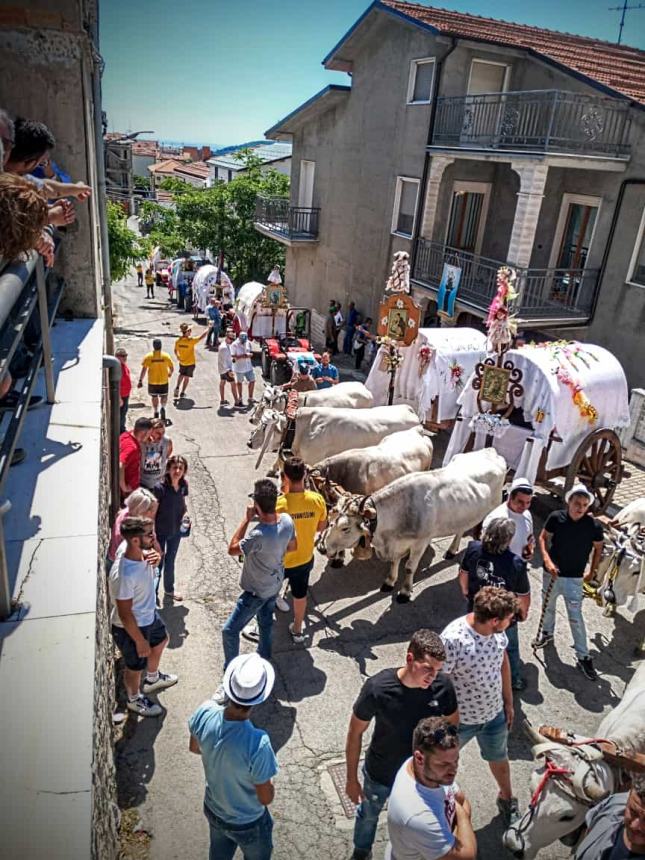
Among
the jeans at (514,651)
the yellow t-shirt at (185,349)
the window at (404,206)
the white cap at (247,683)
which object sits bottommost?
the jeans at (514,651)

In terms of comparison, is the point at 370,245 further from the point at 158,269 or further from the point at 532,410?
the point at 158,269

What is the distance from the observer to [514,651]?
19.7 ft

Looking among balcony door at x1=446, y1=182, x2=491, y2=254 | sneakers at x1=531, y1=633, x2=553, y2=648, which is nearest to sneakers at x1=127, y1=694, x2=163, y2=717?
sneakers at x1=531, y1=633, x2=553, y2=648

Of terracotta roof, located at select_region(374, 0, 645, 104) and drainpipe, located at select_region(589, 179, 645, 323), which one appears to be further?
terracotta roof, located at select_region(374, 0, 645, 104)

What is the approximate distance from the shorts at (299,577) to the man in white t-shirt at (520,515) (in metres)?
1.88

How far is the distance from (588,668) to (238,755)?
177 inches

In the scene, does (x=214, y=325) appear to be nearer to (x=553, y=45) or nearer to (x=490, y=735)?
(x=553, y=45)

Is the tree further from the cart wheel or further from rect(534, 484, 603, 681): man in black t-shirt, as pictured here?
rect(534, 484, 603, 681): man in black t-shirt

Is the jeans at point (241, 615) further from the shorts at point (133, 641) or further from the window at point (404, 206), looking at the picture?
the window at point (404, 206)

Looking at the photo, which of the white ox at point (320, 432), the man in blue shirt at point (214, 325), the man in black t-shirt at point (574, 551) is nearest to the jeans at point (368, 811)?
the man in black t-shirt at point (574, 551)

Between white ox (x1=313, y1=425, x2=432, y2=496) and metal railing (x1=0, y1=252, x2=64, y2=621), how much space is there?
4.37m

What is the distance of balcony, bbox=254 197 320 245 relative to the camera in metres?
21.9

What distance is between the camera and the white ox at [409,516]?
7.30m

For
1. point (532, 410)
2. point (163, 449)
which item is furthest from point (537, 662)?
point (163, 449)
